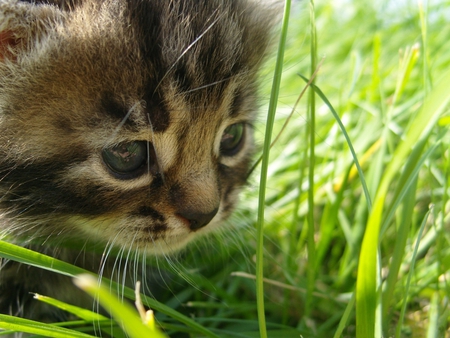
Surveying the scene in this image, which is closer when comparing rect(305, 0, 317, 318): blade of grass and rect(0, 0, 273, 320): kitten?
rect(0, 0, 273, 320): kitten

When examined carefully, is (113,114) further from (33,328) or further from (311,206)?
(311,206)

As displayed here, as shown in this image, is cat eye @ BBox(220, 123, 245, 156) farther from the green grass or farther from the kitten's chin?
the kitten's chin

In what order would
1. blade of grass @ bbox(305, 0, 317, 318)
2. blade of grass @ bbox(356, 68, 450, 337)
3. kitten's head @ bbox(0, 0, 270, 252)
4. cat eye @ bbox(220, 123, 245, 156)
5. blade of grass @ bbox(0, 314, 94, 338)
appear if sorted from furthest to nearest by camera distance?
cat eye @ bbox(220, 123, 245, 156) < blade of grass @ bbox(305, 0, 317, 318) < kitten's head @ bbox(0, 0, 270, 252) < blade of grass @ bbox(0, 314, 94, 338) < blade of grass @ bbox(356, 68, 450, 337)

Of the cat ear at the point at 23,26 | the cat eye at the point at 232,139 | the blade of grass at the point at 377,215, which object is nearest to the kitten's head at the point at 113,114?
the cat ear at the point at 23,26

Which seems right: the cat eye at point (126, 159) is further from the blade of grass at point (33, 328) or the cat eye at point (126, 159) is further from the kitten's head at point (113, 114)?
the blade of grass at point (33, 328)

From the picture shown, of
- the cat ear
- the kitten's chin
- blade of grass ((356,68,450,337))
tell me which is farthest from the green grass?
the cat ear

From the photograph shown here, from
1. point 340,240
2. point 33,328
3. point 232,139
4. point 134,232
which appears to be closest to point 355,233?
point 340,240
